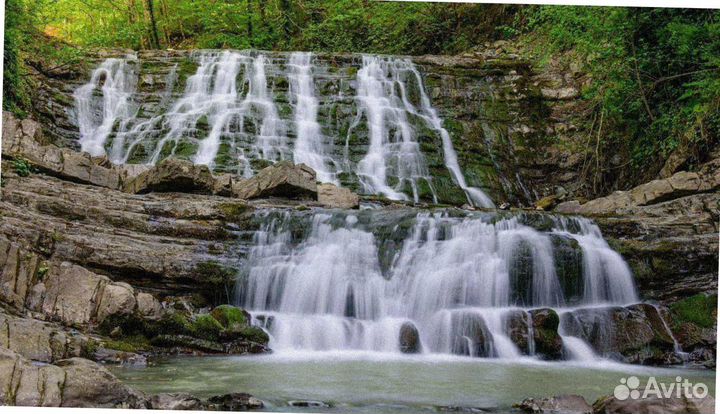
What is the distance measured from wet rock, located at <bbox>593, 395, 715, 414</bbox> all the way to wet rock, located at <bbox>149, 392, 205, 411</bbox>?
2773mm

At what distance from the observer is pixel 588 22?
11641 millimetres

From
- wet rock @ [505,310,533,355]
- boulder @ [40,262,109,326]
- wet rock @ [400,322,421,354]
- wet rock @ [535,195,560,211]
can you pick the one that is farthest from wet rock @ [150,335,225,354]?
wet rock @ [535,195,560,211]

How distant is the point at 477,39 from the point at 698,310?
37.5 ft

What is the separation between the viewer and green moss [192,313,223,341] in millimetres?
7066

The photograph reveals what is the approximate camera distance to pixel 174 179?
9805 mm

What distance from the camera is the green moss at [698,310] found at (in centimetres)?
761

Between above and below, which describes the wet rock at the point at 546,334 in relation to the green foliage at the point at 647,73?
below

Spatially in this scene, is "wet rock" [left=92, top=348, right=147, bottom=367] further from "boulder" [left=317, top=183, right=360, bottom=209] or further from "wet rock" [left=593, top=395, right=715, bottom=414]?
"boulder" [left=317, top=183, right=360, bottom=209]

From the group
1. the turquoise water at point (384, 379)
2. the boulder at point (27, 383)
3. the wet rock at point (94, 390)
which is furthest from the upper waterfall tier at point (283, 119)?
the boulder at point (27, 383)

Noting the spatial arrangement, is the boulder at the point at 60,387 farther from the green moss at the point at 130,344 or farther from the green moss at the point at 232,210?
the green moss at the point at 232,210

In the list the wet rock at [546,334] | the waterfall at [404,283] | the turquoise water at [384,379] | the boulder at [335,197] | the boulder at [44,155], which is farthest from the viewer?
the boulder at [335,197]

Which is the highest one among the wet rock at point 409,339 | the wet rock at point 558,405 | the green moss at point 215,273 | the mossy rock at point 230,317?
the green moss at point 215,273

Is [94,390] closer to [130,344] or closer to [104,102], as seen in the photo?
[130,344]

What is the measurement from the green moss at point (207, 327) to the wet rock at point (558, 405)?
3.37 m
